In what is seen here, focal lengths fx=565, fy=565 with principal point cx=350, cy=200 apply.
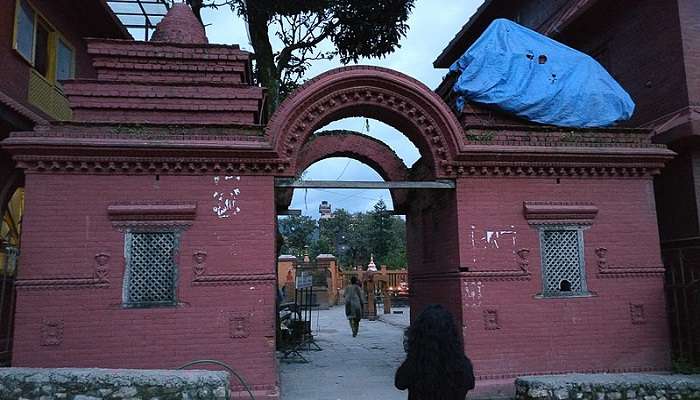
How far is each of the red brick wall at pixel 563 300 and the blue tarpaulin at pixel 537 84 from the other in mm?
1286

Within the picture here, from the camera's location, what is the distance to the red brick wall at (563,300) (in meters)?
8.98

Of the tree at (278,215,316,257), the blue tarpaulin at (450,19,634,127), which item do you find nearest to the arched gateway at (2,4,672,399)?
the blue tarpaulin at (450,19,634,127)

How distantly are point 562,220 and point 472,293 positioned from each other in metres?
2.03

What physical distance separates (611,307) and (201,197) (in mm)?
6891

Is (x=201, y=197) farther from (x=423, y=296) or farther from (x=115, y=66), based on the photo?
(x=423, y=296)

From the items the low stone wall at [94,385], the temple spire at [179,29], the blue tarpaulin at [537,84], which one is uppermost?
the temple spire at [179,29]

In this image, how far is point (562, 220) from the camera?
946 cm

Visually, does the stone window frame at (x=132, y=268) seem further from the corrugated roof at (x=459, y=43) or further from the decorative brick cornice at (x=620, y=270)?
the corrugated roof at (x=459, y=43)

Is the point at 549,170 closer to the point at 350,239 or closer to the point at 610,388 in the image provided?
the point at 610,388

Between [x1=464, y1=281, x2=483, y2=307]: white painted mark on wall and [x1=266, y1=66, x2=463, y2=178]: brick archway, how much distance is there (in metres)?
1.83

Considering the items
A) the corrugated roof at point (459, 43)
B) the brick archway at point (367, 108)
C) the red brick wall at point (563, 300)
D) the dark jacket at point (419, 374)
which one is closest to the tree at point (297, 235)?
the corrugated roof at point (459, 43)

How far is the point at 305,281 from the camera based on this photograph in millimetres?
Answer: 17953

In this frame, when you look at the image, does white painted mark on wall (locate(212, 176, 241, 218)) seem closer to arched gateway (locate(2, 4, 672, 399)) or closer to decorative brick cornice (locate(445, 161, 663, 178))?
arched gateway (locate(2, 4, 672, 399))

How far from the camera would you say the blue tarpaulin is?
9922 mm
